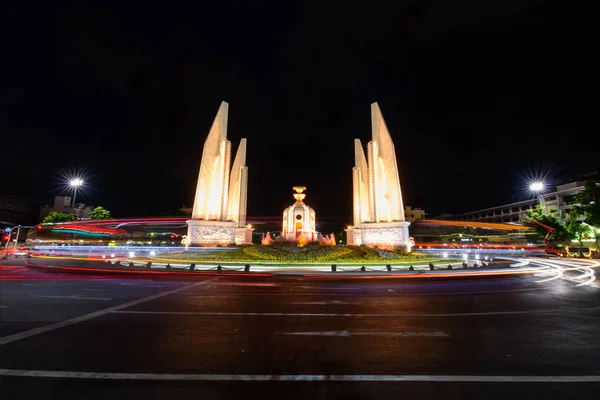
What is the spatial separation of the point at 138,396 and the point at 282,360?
2030mm

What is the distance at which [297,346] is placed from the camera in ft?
17.6

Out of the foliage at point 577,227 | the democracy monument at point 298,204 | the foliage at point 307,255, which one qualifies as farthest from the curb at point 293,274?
the foliage at point 577,227

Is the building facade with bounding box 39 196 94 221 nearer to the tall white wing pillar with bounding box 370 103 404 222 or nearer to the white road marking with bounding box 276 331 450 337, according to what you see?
the tall white wing pillar with bounding box 370 103 404 222

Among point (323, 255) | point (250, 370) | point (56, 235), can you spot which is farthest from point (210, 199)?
point (56, 235)

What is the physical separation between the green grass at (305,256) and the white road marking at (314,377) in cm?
1707

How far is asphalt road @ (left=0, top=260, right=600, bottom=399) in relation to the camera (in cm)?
379

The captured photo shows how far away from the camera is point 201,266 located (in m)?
20.2

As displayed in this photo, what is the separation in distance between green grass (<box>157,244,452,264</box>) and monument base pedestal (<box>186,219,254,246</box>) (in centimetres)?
463

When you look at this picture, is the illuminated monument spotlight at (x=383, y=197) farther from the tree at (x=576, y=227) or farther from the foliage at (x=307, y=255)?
the tree at (x=576, y=227)

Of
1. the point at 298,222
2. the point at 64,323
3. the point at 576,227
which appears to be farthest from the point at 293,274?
the point at 576,227

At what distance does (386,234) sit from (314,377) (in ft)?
88.9

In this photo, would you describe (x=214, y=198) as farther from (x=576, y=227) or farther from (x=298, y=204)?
(x=576, y=227)

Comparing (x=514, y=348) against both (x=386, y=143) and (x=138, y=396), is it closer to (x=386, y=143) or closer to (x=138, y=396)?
(x=138, y=396)

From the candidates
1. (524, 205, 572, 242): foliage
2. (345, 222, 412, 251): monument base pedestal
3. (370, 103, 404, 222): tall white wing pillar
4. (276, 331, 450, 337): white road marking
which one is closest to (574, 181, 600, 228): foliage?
(524, 205, 572, 242): foliage
